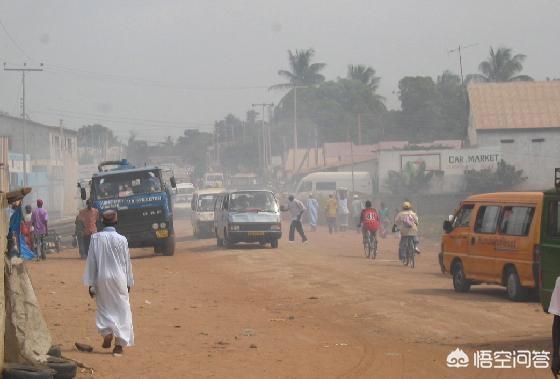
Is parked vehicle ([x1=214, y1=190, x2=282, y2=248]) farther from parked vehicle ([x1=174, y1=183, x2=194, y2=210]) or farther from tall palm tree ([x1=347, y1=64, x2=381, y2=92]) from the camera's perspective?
tall palm tree ([x1=347, y1=64, x2=381, y2=92])

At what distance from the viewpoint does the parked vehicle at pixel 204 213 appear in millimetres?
39750

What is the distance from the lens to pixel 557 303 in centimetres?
762

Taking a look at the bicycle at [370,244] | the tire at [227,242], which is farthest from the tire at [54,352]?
the tire at [227,242]

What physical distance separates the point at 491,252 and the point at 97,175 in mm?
14641

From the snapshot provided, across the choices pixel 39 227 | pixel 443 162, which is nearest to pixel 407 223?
pixel 39 227

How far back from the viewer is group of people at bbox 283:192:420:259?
80.0ft

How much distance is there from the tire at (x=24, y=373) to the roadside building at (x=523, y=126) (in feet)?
173

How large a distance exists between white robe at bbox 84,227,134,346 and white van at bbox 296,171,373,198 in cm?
4914

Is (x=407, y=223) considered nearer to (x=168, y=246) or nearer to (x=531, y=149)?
(x=168, y=246)

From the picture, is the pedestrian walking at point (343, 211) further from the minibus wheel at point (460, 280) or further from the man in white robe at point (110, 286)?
the man in white robe at point (110, 286)

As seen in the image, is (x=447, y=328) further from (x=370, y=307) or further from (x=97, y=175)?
(x=97, y=175)

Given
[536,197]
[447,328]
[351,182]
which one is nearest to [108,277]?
[447,328]
